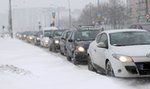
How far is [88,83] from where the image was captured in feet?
35.8

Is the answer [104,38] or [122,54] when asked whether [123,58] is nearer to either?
[122,54]

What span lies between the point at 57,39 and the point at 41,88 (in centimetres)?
1899

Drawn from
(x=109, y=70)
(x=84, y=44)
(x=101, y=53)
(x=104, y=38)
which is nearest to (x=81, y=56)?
(x=84, y=44)

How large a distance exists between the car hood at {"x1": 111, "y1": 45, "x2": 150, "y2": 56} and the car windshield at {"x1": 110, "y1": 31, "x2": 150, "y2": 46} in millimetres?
535

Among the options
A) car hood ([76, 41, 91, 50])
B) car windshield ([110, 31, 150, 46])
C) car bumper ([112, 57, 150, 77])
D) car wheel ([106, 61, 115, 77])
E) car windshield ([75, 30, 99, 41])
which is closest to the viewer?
car bumper ([112, 57, 150, 77])

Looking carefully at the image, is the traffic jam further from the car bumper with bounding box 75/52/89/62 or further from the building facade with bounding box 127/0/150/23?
the building facade with bounding box 127/0/150/23

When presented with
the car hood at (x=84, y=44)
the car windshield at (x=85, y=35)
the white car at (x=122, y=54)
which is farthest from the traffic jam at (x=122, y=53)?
the car windshield at (x=85, y=35)

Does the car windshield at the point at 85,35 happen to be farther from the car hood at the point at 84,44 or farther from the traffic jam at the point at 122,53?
the traffic jam at the point at 122,53

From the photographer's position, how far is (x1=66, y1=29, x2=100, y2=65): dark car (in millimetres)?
18438

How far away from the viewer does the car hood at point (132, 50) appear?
37.8 feet

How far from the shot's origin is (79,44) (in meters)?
18.6

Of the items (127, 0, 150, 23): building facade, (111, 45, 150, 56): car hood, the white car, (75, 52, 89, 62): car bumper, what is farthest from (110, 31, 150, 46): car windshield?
(127, 0, 150, 23): building facade

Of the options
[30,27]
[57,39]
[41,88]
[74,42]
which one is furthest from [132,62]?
[30,27]

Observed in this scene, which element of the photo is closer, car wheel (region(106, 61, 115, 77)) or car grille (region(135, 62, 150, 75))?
car grille (region(135, 62, 150, 75))
